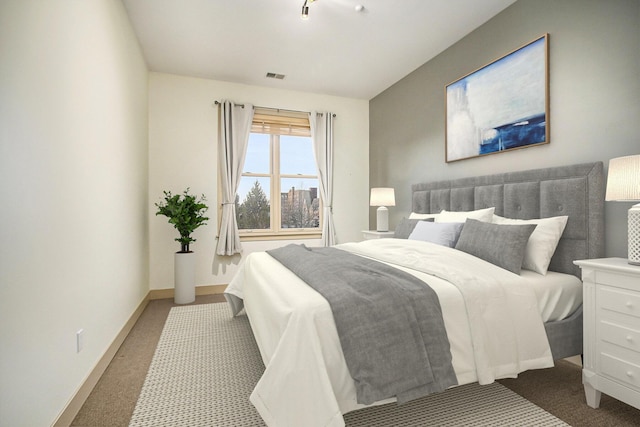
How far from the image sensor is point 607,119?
2.10m

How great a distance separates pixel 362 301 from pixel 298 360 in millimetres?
390

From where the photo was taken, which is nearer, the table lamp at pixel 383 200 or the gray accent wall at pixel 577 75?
the gray accent wall at pixel 577 75

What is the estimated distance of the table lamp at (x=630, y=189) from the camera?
5.36 ft

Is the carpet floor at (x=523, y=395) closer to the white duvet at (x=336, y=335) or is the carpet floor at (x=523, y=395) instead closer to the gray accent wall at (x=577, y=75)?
the white duvet at (x=336, y=335)

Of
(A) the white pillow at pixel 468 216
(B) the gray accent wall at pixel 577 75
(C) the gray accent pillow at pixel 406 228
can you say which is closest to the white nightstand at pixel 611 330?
(B) the gray accent wall at pixel 577 75

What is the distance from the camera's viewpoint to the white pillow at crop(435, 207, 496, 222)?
8.69 ft

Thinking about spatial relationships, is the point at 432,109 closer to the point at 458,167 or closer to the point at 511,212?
the point at 458,167

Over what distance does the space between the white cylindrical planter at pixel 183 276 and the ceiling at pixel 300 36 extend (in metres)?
2.34

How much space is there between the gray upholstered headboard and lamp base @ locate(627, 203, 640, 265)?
42 centimetres

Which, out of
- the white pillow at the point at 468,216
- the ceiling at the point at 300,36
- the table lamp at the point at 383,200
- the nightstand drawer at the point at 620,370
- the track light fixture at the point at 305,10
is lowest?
the nightstand drawer at the point at 620,370

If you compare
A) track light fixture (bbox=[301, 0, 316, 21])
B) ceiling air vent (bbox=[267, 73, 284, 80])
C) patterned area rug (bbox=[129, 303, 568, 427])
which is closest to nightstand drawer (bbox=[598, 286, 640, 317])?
patterned area rug (bbox=[129, 303, 568, 427])

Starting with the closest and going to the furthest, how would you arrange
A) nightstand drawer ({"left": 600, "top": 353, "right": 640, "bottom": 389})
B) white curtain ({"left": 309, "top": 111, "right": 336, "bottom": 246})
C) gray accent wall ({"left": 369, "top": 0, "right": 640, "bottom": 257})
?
nightstand drawer ({"left": 600, "top": 353, "right": 640, "bottom": 389})
gray accent wall ({"left": 369, "top": 0, "right": 640, "bottom": 257})
white curtain ({"left": 309, "top": 111, "right": 336, "bottom": 246})

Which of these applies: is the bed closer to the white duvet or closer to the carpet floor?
the white duvet

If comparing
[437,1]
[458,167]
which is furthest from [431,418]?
[437,1]
